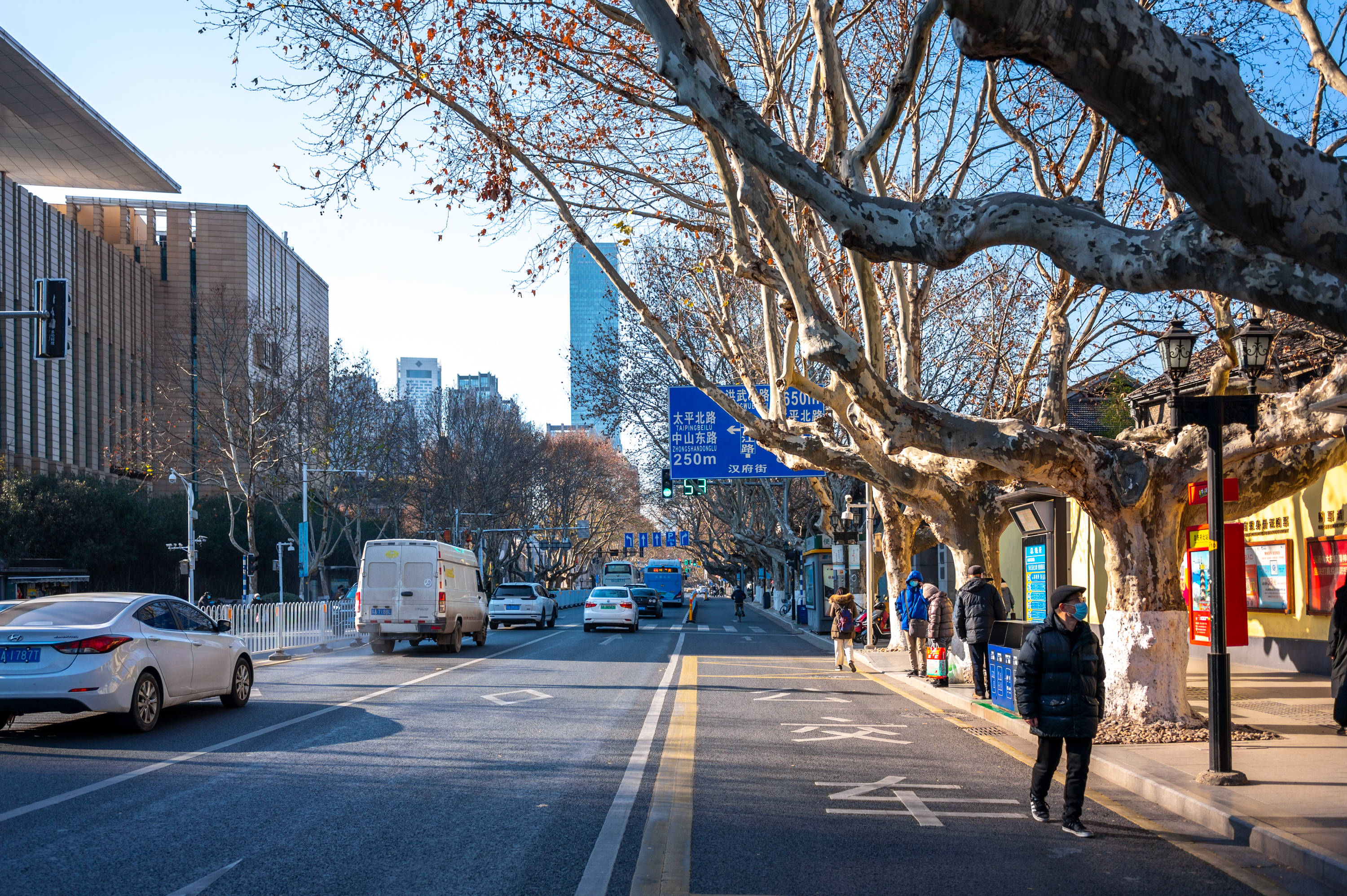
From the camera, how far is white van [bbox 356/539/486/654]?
78.0 ft

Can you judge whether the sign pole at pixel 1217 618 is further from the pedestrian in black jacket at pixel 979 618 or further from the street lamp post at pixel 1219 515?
the pedestrian in black jacket at pixel 979 618

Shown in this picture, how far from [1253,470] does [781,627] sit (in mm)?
32260

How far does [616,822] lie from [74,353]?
200 feet

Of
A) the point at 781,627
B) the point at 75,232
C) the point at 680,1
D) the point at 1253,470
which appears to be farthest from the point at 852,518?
the point at 75,232

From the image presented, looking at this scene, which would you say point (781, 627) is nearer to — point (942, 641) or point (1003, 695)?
point (942, 641)

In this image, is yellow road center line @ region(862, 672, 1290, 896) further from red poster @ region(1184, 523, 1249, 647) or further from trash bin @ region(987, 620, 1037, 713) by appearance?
red poster @ region(1184, 523, 1249, 647)

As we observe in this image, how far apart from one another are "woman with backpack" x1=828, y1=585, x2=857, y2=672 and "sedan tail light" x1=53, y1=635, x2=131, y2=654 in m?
12.9

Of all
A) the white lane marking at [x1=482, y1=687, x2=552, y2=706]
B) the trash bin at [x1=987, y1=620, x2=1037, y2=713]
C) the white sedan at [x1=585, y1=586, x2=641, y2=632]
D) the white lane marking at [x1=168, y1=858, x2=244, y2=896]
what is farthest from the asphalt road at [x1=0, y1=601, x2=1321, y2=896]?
the white sedan at [x1=585, y1=586, x2=641, y2=632]

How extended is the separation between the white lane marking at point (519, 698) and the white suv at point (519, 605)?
73.5ft

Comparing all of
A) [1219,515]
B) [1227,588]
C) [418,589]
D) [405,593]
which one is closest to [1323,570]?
[1227,588]

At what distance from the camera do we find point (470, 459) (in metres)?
54.4

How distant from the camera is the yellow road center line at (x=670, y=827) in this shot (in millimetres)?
5887

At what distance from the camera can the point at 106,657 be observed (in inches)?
431

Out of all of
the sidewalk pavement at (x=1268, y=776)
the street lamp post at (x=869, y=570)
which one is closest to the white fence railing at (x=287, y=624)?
the street lamp post at (x=869, y=570)
